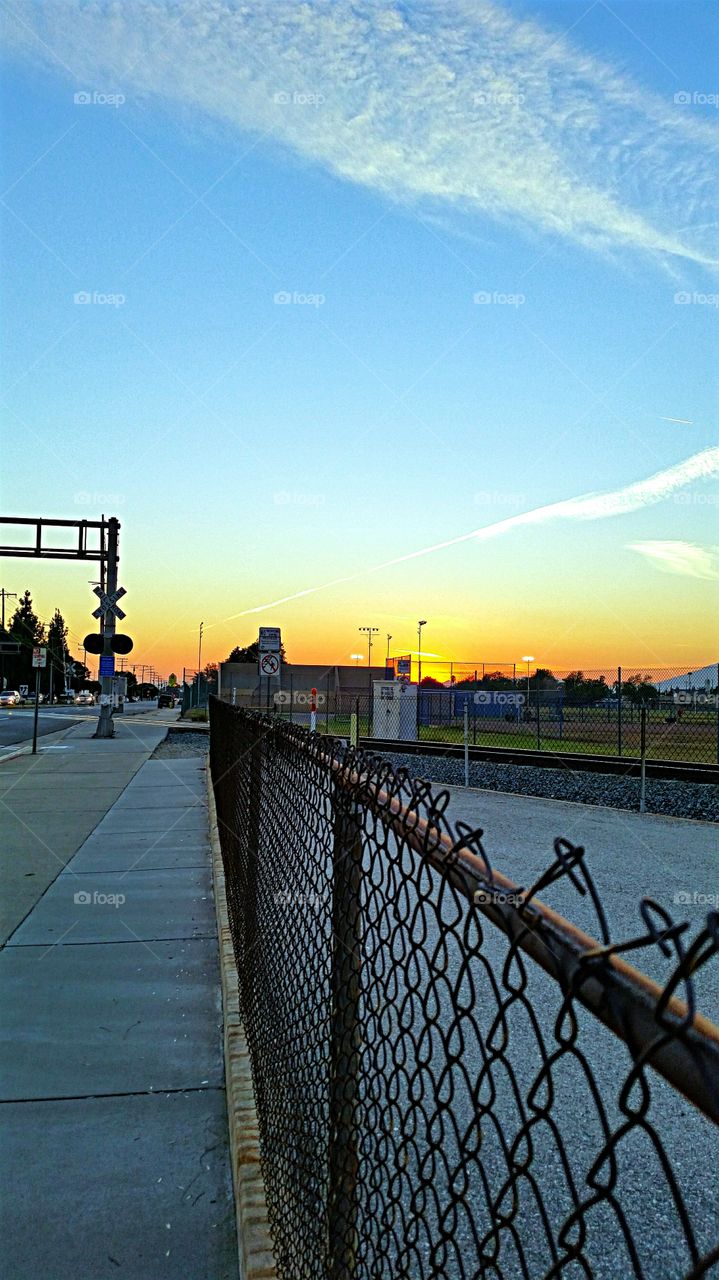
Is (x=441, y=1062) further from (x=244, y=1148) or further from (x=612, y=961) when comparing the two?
(x=612, y=961)

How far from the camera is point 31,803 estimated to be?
41.8 feet

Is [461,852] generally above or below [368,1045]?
above

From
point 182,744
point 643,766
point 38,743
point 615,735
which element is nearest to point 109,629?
point 38,743

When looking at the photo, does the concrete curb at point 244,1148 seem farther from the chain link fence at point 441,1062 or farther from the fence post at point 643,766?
the fence post at point 643,766

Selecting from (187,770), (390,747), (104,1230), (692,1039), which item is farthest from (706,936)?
(390,747)

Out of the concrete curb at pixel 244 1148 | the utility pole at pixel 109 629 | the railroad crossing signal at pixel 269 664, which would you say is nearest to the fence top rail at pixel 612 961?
the concrete curb at pixel 244 1148

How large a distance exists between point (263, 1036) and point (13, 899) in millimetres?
4264

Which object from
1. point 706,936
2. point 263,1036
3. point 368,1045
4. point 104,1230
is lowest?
point 104,1230

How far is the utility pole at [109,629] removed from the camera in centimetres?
2862

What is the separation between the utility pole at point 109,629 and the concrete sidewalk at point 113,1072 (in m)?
19.6

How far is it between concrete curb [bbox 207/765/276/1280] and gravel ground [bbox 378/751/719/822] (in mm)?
9481

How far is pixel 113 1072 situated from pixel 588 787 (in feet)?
41.4

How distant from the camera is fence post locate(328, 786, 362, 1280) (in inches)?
87.4

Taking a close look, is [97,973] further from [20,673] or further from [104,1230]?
Result: [20,673]
